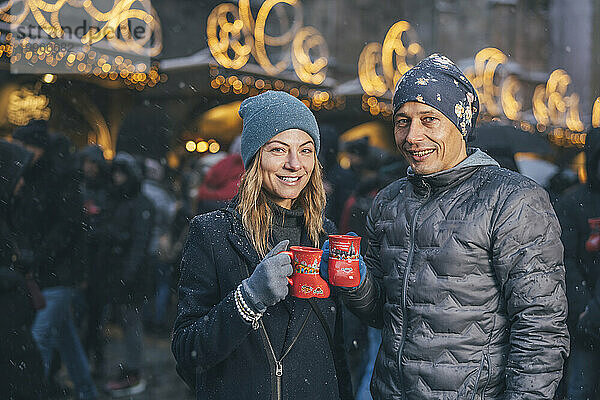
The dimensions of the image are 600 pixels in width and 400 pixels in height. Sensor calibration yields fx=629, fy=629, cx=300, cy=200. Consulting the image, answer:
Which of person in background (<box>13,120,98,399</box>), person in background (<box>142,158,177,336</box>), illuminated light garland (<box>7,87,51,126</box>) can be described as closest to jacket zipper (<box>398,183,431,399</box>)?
person in background (<box>13,120,98,399</box>)

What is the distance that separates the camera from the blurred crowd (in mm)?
3512

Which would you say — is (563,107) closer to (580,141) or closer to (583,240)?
(580,141)

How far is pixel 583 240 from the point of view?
3.58 metres

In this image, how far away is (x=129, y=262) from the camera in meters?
5.15

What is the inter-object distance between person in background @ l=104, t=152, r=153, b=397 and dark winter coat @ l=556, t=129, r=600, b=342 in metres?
3.25

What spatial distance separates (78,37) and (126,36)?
3.51 ft

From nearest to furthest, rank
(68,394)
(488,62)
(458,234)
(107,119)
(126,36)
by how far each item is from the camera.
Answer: (458,234) < (68,394) < (126,36) < (107,119) < (488,62)

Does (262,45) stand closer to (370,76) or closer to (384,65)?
(370,76)

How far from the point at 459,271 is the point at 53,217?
3211 mm

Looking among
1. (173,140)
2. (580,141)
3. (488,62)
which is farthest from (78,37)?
(580,141)

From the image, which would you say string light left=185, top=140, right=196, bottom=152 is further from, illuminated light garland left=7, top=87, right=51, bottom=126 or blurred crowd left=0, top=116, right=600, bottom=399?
blurred crowd left=0, top=116, right=600, bottom=399

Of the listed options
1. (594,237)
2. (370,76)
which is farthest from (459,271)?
(370,76)

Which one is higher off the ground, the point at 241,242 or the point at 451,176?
the point at 451,176

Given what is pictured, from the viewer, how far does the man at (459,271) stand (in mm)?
1922
